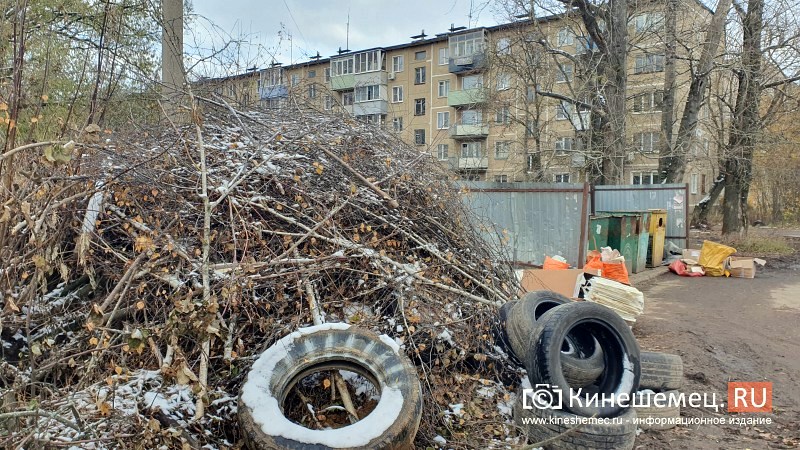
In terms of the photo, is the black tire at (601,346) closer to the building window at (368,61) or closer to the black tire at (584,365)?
the black tire at (584,365)

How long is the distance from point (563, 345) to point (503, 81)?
671 inches

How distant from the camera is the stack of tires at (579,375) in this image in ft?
11.5

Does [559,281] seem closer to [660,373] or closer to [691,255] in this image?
[660,373]

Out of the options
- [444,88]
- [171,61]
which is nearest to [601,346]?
[171,61]

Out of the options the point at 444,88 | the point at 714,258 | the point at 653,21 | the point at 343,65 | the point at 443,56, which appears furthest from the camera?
the point at 343,65

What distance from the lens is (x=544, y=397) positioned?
3.67 meters

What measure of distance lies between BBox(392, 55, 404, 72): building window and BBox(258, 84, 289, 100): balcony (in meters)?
34.7

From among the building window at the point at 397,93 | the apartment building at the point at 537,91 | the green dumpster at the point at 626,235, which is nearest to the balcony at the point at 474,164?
the apartment building at the point at 537,91

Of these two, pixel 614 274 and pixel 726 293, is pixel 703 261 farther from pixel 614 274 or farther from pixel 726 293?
pixel 614 274

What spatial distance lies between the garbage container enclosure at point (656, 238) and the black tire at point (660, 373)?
833 cm

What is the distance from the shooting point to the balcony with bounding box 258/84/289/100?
7.53 meters

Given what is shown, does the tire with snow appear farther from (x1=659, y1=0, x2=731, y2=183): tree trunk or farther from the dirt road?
(x1=659, y1=0, x2=731, y2=183): tree trunk

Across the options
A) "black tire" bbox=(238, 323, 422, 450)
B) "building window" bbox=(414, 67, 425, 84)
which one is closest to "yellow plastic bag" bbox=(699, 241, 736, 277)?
"black tire" bbox=(238, 323, 422, 450)

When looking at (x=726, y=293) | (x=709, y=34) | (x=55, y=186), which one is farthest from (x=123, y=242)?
(x=709, y=34)
